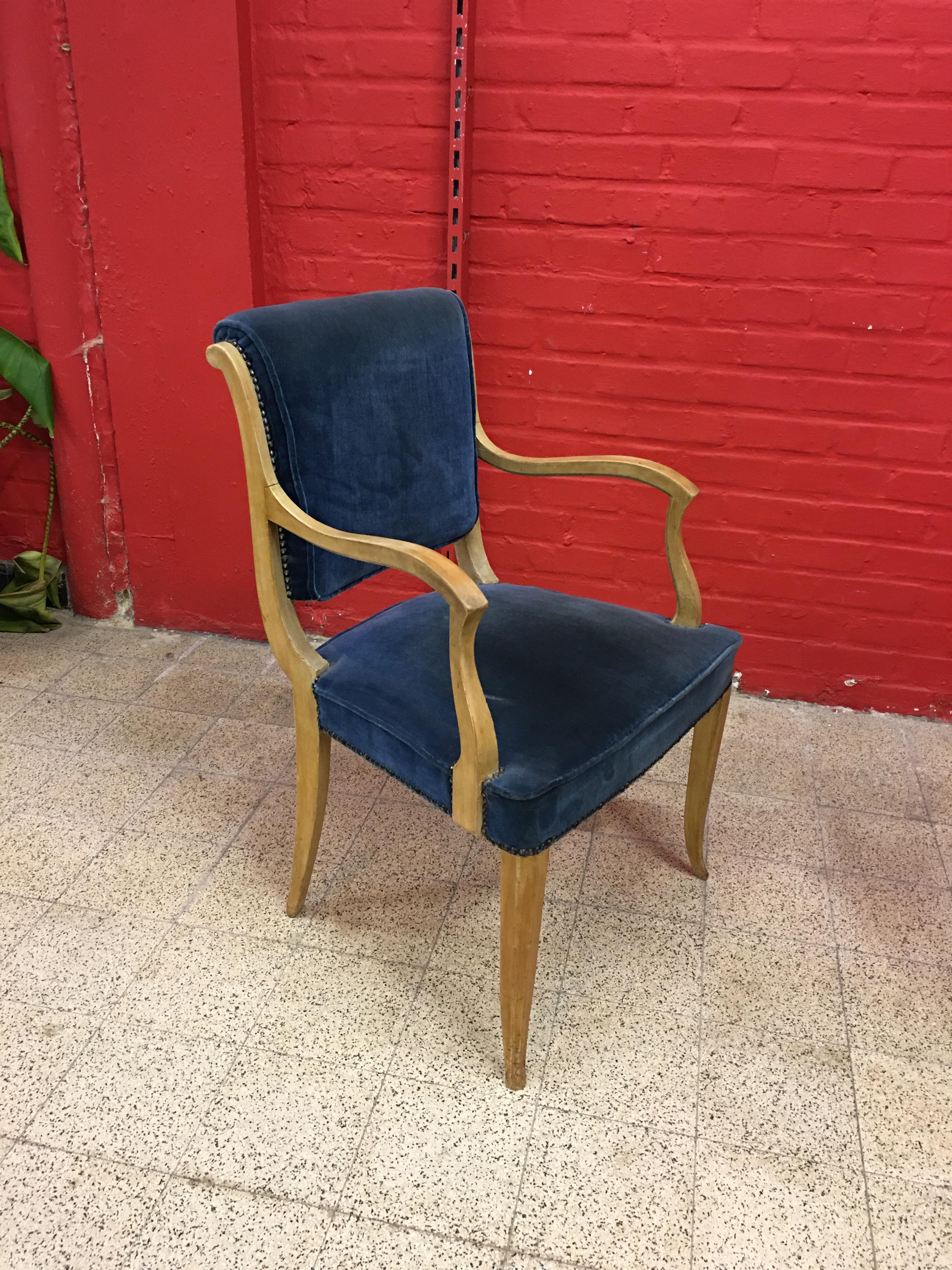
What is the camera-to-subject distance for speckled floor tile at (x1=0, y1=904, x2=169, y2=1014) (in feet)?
5.31

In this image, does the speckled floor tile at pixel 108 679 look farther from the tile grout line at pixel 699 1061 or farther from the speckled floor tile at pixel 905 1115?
the speckled floor tile at pixel 905 1115

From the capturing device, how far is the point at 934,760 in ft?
7.62

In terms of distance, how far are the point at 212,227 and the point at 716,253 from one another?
113 cm

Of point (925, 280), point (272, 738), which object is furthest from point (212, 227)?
point (925, 280)

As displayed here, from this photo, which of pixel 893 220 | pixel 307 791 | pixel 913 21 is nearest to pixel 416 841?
pixel 307 791

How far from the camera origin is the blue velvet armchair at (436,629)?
1371 millimetres

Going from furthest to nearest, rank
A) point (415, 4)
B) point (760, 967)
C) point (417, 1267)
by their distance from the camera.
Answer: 1. point (415, 4)
2. point (760, 967)
3. point (417, 1267)

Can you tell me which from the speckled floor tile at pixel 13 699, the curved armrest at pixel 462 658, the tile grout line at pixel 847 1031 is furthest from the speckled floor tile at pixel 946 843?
the speckled floor tile at pixel 13 699

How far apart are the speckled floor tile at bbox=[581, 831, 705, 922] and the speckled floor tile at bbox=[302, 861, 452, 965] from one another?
290mm

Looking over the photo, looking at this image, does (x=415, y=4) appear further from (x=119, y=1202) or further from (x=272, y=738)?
(x=119, y=1202)

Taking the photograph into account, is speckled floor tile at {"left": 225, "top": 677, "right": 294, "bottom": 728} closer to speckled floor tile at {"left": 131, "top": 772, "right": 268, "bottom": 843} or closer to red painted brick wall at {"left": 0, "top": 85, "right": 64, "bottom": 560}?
speckled floor tile at {"left": 131, "top": 772, "right": 268, "bottom": 843}

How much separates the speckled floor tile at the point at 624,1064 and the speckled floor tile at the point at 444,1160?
3.2 inches

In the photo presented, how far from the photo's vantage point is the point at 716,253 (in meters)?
2.18

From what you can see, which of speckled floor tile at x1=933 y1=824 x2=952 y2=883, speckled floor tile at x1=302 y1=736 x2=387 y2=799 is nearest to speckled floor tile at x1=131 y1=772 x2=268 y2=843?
speckled floor tile at x1=302 y1=736 x2=387 y2=799
